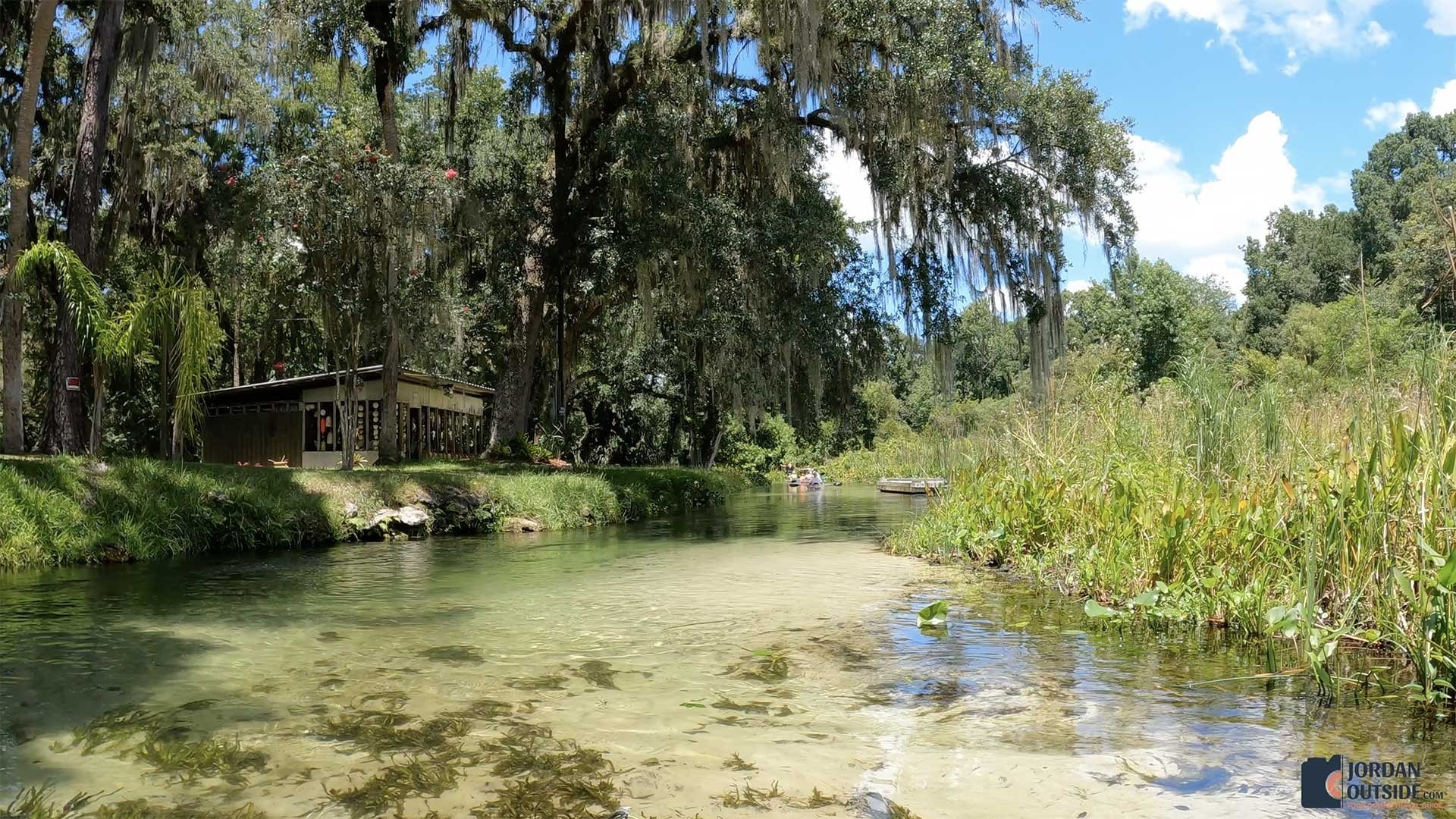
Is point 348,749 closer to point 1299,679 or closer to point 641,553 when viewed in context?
point 1299,679

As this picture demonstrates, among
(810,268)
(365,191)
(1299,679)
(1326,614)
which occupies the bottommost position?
(1299,679)

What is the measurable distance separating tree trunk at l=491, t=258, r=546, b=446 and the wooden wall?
25.0ft

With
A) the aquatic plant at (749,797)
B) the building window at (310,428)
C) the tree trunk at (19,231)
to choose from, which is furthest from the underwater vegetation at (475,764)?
the building window at (310,428)

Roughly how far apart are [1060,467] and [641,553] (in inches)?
219

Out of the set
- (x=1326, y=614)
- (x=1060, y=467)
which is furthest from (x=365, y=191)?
(x=1326, y=614)

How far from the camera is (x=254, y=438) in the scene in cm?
2623

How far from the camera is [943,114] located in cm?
1480

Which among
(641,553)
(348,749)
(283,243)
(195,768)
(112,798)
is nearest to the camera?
(112,798)

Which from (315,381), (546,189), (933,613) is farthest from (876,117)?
(315,381)

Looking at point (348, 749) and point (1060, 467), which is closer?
point (348, 749)

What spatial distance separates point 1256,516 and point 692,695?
147 inches

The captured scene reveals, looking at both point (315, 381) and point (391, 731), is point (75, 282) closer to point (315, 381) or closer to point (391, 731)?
point (391, 731)

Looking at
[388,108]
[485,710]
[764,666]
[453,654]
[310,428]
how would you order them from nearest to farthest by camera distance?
[485,710]
[764,666]
[453,654]
[388,108]
[310,428]

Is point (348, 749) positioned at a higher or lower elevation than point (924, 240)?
lower
